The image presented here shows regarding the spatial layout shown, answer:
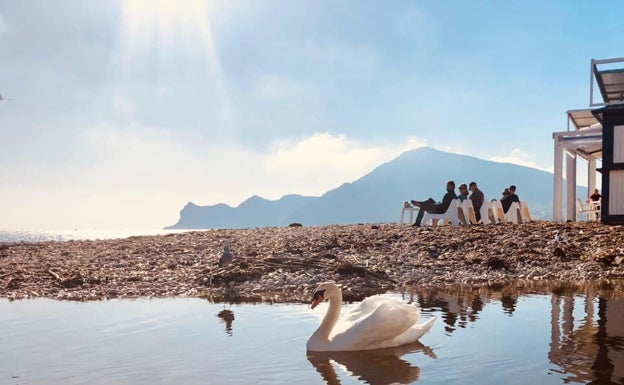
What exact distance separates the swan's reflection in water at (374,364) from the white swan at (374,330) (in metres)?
0.09

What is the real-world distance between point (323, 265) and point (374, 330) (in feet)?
24.5

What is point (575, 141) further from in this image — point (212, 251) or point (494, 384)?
point (494, 384)

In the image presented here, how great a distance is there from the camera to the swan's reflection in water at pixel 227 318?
9.27 meters

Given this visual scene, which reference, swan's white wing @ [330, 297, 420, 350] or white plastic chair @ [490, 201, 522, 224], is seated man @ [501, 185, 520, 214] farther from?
swan's white wing @ [330, 297, 420, 350]

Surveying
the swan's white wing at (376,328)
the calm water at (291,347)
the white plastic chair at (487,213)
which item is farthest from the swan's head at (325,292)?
the white plastic chair at (487,213)

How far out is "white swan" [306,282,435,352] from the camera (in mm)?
7887

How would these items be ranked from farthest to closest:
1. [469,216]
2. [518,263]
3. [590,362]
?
A: [469,216] < [518,263] < [590,362]

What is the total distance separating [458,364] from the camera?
6.88m

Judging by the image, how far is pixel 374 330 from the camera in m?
7.88

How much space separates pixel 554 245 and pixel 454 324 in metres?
10.3

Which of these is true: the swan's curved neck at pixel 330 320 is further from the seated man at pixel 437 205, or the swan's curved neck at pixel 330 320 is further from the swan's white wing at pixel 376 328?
the seated man at pixel 437 205

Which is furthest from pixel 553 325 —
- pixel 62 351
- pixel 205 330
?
pixel 62 351

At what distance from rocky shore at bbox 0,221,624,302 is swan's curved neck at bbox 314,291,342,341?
3727 millimetres

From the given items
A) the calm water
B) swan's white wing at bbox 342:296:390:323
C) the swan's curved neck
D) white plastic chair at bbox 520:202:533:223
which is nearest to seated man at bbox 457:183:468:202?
white plastic chair at bbox 520:202:533:223
